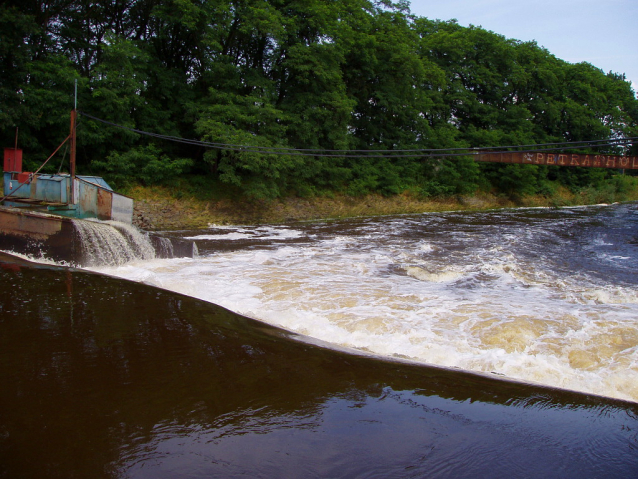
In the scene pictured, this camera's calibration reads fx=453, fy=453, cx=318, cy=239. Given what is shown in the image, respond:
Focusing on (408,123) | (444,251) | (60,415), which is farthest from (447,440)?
(408,123)

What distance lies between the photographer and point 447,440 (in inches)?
167

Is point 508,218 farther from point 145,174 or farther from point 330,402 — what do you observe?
point 330,402

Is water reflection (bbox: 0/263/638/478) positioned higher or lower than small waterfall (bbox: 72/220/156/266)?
lower

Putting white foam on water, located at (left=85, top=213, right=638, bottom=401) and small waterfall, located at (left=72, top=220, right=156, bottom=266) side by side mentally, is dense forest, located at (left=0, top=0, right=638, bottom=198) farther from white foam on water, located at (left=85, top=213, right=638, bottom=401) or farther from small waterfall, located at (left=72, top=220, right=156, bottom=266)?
white foam on water, located at (left=85, top=213, right=638, bottom=401)

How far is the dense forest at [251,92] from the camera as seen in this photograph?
20.7m

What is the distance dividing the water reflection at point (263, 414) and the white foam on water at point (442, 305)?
65cm

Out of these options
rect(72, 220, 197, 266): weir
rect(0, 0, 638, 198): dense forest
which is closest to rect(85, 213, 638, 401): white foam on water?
rect(72, 220, 197, 266): weir

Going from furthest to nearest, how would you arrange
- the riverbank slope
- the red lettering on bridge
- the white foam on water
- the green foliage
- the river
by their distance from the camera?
the red lettering on bridge → the riverbank slope → the green foliage → the white foam on water → the river

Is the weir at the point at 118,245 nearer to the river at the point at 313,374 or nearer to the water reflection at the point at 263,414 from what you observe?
the river at the point at 313,374

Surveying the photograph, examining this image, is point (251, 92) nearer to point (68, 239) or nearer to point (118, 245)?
point (118, 245)

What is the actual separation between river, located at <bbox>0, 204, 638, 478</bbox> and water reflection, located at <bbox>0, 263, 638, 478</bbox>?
0.02 m

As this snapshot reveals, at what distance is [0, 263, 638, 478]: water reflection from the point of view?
3799mm

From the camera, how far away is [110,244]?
11852mm

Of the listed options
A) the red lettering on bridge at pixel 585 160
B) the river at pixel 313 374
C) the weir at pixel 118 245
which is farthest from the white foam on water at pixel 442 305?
the red lettering on bridge at pixel 585 160
